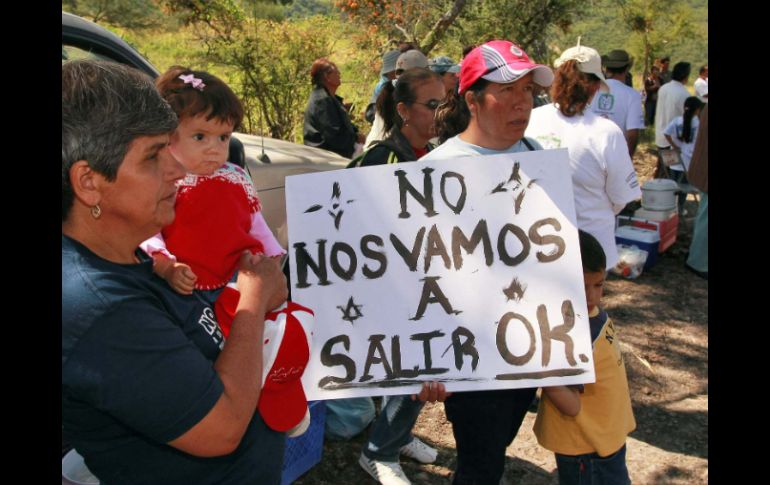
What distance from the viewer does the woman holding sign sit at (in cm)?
220

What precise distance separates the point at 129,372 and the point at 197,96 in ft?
2.88

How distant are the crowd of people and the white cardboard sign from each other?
175 mm

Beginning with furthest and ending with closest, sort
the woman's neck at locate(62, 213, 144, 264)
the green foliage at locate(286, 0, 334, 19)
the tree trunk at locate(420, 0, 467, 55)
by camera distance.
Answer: the green foliage at locate(286, 0, 334, 19) < the tree trunk at locate(420, 0, 467, 55) < the woman's neck at locate(62, 213, 144, 264)

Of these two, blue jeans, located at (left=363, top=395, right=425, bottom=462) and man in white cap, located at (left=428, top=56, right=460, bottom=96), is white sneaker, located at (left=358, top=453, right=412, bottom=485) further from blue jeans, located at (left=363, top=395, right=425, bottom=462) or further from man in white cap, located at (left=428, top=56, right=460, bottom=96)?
man in white cap, located at (left=428, top=56, right=460, bottom=96)

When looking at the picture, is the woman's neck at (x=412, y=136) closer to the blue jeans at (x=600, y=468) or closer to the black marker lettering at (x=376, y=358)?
Answer: the black marker lettering at (x=376, y=358)

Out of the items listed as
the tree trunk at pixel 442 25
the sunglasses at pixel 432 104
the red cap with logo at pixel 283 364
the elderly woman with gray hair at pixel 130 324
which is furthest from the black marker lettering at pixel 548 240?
the tree trunk at pixel 442 25

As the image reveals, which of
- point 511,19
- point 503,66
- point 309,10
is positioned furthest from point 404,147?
point 309,10

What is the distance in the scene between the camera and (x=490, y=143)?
2336 millimetres

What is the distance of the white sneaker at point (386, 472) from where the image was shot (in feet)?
9.96

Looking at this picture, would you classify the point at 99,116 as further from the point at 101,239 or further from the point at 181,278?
the point at 181,278

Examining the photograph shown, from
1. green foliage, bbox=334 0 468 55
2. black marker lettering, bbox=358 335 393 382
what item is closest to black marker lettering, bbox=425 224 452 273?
black marker lettering, bbox=358 335 393 382

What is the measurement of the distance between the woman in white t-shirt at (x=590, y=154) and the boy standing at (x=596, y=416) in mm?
1151
